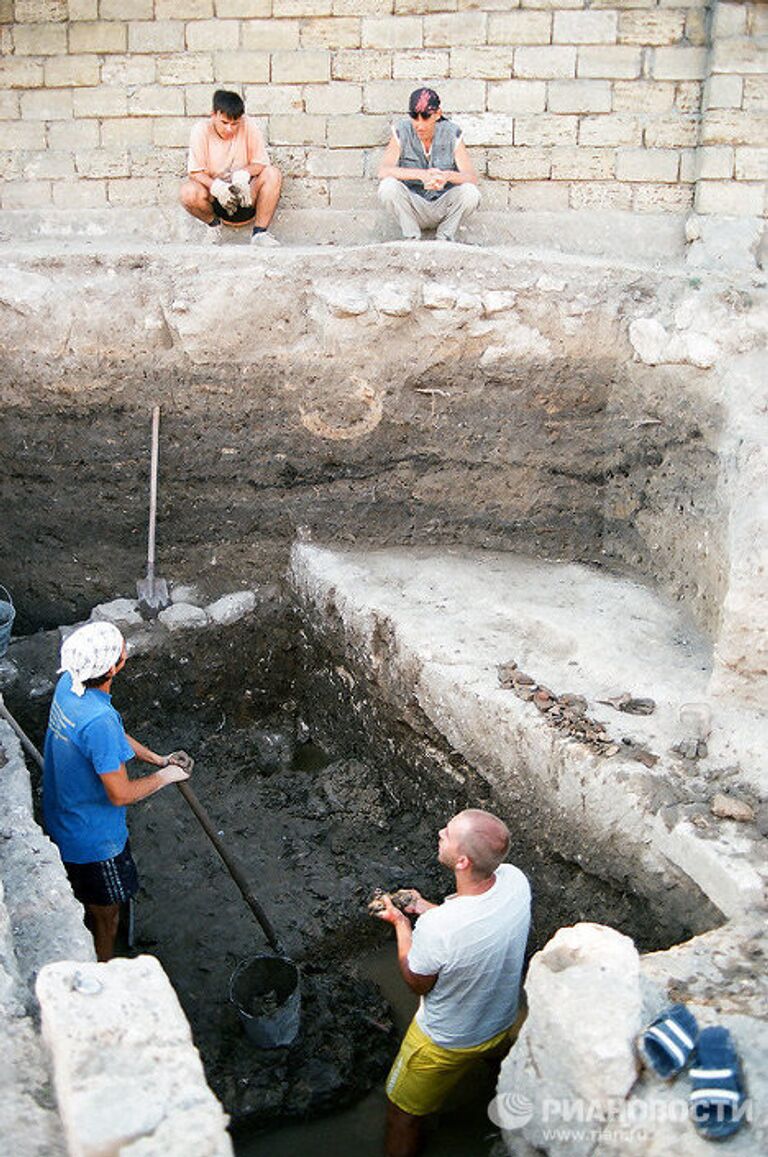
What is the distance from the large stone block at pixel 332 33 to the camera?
7.43 metres

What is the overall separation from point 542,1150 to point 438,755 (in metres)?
2.31

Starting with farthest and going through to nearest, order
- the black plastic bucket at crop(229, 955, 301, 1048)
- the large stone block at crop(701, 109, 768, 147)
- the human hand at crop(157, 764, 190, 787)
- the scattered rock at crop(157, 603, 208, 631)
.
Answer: the large stone block at crop(701, 109, 768, 147), the scattered rock at crop(157, 603, 208, 631), the black plastic bucket at crop(229, 955, 301, 1048), the human hand at crop(157, 764, 190, 787)

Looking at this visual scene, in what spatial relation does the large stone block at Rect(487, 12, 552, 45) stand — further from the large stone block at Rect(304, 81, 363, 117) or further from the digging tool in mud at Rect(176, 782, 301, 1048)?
the digging tool in mud at Rect(176, 782, 301, 1048)

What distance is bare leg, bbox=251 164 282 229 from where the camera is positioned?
7301 mm

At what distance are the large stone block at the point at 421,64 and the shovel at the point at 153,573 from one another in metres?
3.17

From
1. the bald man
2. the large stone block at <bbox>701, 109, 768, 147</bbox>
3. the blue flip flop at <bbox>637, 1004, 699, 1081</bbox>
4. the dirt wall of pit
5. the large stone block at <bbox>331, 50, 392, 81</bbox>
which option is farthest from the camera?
the large stone block at <bbox>331, 50, 392, 81</bbox>

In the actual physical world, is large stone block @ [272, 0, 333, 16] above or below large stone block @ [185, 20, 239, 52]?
above

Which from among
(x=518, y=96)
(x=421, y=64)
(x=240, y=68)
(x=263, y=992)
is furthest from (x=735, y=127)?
(x=263, y=992)

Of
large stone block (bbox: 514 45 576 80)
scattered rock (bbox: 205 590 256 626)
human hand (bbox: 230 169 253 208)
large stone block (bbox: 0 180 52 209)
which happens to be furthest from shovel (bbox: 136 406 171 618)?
large stone block (bbox: 514 45 576 80)

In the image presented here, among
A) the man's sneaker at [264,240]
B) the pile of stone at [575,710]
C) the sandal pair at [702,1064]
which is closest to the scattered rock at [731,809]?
the pile of stone at [575,710]

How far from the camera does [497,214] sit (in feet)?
24.9

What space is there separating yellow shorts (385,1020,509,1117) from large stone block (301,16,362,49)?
6.58 meters

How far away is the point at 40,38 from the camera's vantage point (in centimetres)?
761

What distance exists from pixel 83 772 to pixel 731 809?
8.16 ft
